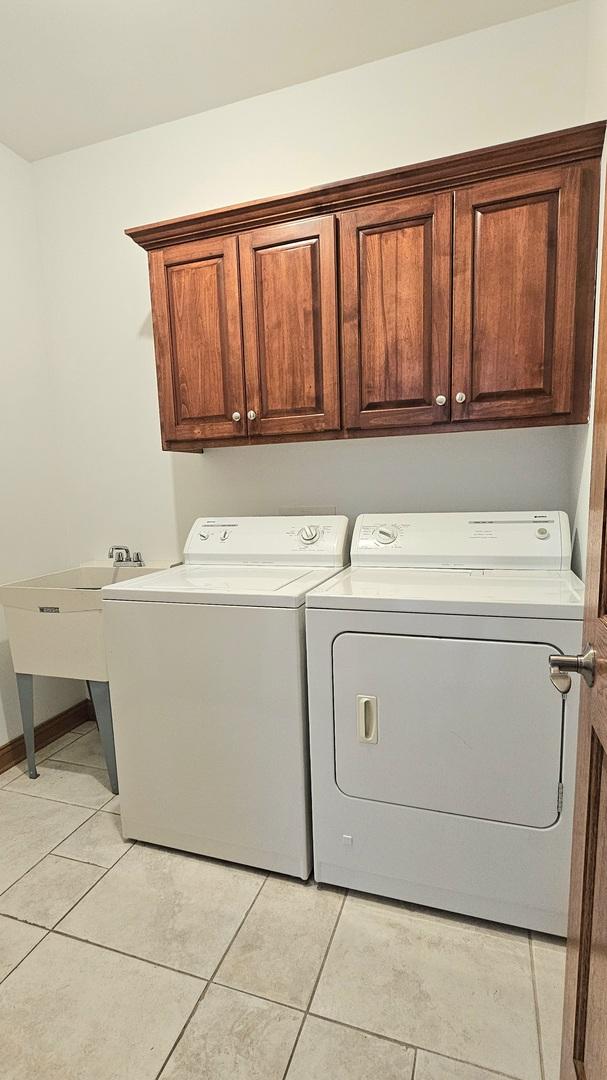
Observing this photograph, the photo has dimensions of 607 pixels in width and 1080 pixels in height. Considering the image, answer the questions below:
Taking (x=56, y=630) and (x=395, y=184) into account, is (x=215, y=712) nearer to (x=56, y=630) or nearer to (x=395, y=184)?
(x=56, y=630)

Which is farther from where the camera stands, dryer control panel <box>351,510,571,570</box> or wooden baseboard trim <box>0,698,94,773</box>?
wooden baseboard trim <box>0,698,94,773</box>

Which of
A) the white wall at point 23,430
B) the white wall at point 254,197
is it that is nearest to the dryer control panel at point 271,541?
the white wall at point 254,197

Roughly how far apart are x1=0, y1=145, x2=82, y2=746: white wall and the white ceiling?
389mm

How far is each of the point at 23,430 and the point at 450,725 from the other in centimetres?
221

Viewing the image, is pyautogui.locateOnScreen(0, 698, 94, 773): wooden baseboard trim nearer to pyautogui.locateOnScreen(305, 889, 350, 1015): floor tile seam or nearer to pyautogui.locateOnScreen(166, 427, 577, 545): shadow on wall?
pyautogui.locateOnScreen(166, 427, 577, 545): shadow on wall

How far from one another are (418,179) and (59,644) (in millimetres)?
2026

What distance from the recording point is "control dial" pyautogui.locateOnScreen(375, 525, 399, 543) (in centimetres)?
188

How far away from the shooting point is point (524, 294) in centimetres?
156

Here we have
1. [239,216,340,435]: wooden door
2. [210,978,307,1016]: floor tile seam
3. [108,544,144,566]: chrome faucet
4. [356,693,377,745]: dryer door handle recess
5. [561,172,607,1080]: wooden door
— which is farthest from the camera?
[108,544,144,566]: chrome faucet

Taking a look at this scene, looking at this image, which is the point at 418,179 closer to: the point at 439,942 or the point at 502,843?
the point at 502,843

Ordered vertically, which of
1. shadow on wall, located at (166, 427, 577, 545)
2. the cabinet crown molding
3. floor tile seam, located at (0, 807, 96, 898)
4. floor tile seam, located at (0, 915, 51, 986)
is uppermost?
the cabinet crown molding

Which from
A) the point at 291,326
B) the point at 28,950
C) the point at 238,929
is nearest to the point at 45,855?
the point at 28,950

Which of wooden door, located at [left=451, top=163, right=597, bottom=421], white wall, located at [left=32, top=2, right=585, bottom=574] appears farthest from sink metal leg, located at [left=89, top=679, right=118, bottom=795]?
wooden door, located at [left=451, top=163, right=597, bottom=421]

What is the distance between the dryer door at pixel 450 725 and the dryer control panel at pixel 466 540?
→ 17.8 inches
